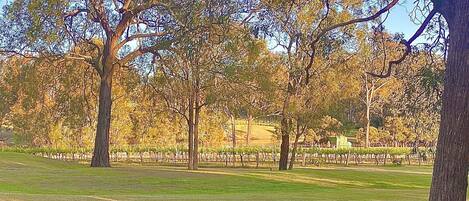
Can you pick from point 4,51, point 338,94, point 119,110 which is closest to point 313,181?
point 338,94

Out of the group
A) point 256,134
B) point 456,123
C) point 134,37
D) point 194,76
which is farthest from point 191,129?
point 256,134

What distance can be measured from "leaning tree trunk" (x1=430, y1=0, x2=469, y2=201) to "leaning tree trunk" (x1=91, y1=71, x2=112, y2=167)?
Answer: 2092 centimetres

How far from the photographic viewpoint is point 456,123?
8477 millimetres

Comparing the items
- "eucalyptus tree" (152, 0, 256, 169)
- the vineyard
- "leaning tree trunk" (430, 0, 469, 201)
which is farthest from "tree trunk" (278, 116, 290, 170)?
"leaning tree trunk" (430, 0, 469, 201)

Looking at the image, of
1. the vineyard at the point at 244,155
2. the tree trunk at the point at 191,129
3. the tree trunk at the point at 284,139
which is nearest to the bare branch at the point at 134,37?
the tree trunk at the point at 191,129

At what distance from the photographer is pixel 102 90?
27688 mm

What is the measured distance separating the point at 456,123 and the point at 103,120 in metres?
21.3

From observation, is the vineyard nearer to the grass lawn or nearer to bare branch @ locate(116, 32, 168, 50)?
the grass lawn

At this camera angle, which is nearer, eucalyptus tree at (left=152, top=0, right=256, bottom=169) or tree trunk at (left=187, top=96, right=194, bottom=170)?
eucalyptus tree at (left=152, top=0, right=256, bottom=169)

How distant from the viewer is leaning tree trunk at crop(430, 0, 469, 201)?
333 inches

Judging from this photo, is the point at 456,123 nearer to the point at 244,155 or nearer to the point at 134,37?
the point at 134,37

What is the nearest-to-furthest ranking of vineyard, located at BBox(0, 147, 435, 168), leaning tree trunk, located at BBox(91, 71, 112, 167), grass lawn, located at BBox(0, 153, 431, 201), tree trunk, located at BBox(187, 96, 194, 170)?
grass lawn, located at BBox(0, 153, 431, 201), leaning tree trunk, located at BBox(91, 71, 112, 167), tree trunk, located at BBox(187, 96, 194, 170), vineyard, located at BBox(0, 147, 435, 168)

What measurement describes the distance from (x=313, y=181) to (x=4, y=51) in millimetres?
14331

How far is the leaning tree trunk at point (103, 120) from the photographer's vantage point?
27703 millimetres
